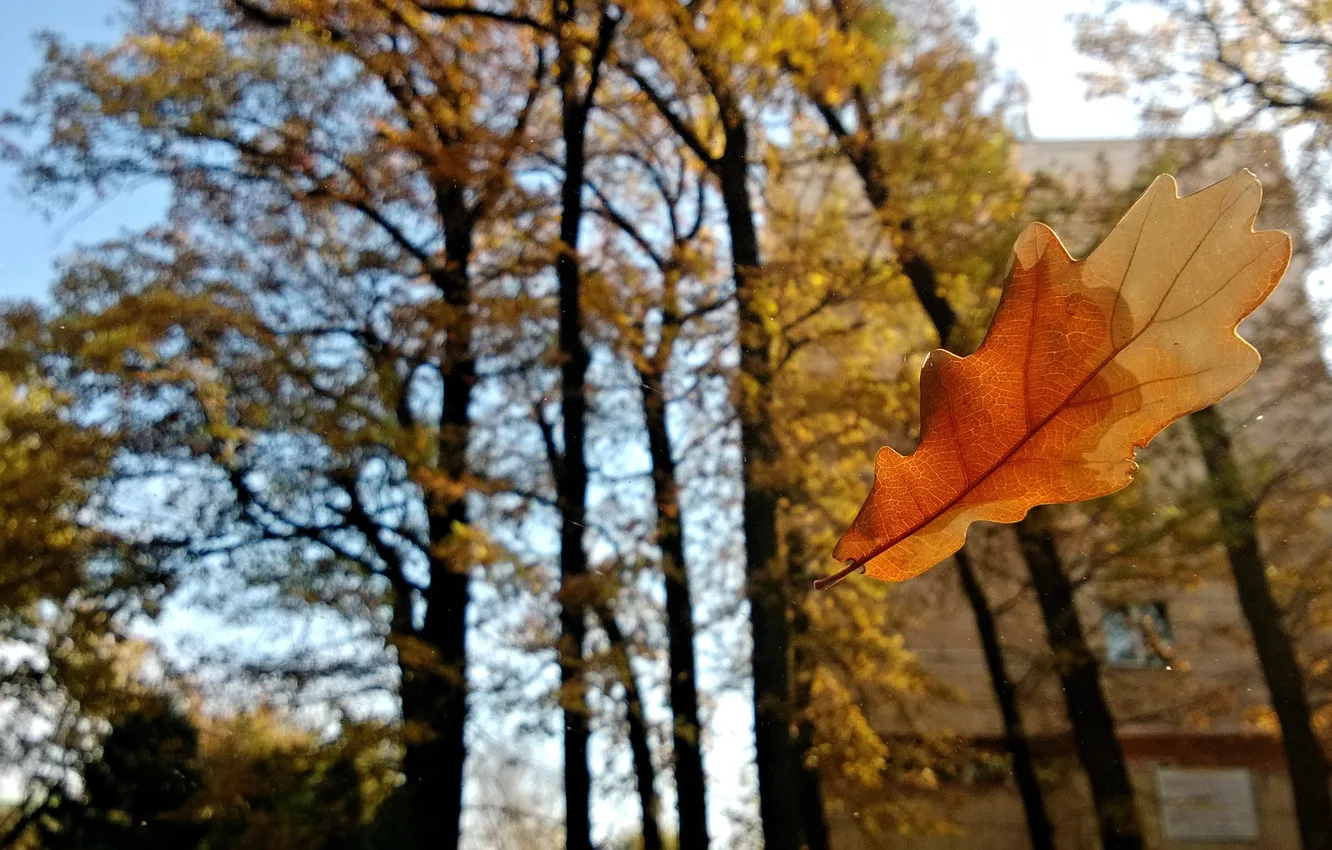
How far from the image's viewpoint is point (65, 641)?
302 cm

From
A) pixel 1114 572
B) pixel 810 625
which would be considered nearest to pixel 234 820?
pixel 810 625

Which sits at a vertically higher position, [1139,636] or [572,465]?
[572,465]

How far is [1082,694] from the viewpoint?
2.58 meters

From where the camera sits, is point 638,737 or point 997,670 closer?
point 997,670

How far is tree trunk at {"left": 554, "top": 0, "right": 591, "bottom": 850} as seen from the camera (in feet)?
9.07

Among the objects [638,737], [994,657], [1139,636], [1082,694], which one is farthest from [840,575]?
[1139,636]

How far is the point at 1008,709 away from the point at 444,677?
1.89 metres

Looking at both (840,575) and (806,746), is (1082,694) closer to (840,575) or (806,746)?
(806,746)

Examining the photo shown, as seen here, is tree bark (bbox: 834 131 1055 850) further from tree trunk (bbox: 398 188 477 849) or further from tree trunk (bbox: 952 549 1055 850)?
tree trunk (bbox: 398 188 477 849)

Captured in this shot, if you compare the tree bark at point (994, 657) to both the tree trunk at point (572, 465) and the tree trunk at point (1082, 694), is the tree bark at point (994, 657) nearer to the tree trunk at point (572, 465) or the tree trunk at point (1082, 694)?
the tree trunk at point (1082, 694)

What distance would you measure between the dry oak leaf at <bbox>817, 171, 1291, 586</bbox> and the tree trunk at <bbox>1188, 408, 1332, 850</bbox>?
8.65 feet

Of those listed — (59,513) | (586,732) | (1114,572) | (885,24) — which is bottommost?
(586,732)

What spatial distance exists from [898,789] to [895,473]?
127 inches

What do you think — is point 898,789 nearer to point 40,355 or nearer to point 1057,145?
point 1057,145
